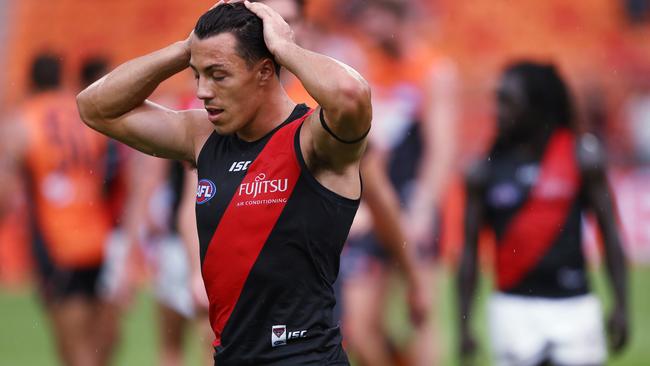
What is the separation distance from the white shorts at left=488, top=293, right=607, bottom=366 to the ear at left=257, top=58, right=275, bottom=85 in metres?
3.36

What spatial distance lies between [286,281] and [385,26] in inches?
204

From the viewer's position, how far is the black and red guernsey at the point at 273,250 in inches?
188

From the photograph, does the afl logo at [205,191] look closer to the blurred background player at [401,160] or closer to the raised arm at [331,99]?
the raised arm at [331,99]

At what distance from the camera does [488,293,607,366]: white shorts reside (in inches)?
303

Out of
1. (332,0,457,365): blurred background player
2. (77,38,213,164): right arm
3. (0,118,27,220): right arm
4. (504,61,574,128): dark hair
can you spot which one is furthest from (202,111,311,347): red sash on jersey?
(0,118,27,220): right arm

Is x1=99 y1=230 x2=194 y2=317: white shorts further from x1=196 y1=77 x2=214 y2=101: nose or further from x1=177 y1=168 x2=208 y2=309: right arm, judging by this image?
x1=196 y1=77 x2=214 y2=101: nose

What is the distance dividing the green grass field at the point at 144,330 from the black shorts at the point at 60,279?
1.63m

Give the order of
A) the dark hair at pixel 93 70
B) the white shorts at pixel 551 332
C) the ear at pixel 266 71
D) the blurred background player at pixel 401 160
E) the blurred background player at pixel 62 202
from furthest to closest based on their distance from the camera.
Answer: the dark hair at pixel 93 70
the blurred background player at pixel 62 202
the blurred background player at pixel 401 160
the white shorts at pixel 551 332
the ear at pixel 266 71

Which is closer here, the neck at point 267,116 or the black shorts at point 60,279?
the neck at point 267,116

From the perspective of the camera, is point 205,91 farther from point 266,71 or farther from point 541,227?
point 541,227

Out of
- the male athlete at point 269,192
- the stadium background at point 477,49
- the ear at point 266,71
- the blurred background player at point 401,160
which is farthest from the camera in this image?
the stadium background at point 477,49

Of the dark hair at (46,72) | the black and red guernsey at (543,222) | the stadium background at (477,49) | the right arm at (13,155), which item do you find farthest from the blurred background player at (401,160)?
the stadium background at (477,49)

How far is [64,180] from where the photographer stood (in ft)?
34.5

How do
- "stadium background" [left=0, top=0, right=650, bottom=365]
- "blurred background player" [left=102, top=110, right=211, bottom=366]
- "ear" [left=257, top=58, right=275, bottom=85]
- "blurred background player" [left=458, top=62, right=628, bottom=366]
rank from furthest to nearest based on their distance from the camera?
1. "stadium background" [left=0, top=0, right=650, bottom=365]
2. "blurred background player" [left=102, top=110, right=211, bottom=366]
3. "blurred background player" [left=458, top=62, right=628, bottom=366]
4. "ear" [left=257, top=58, right=275, bottom=85]
